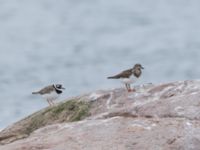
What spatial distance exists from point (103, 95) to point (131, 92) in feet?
3.33

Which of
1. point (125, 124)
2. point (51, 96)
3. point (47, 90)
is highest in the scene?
point (47, 90)

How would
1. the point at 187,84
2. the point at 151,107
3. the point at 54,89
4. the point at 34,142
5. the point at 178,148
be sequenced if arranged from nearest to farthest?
1. the point at 178,148
2. the point at 34,142
3. the point at 151,107
4. the point at 187,84
5. the point at 54,89

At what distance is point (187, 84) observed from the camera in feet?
74.9

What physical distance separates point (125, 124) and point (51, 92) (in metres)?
11.6

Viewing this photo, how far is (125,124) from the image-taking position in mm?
19062

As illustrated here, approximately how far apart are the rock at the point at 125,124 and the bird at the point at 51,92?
5669 mm

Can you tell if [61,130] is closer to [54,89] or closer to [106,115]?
[106,115]

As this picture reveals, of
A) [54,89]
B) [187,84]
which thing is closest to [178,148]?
[187,84]

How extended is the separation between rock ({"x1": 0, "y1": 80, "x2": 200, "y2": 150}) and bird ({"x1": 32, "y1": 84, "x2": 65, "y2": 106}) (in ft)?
18.6

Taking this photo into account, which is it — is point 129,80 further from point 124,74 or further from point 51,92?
point 51,92


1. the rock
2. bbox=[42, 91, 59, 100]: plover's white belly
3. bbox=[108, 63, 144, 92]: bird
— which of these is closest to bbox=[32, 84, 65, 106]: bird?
bbox=[42, 91, 59, 100]: plover's white belly

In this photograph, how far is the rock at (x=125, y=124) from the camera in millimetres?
17859

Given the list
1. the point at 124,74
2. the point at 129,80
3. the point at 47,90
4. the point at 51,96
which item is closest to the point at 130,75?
the point at 124,74

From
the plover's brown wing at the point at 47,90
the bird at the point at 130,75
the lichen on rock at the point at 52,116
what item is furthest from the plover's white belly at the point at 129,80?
the plover's brown wing at the point at 47,90
